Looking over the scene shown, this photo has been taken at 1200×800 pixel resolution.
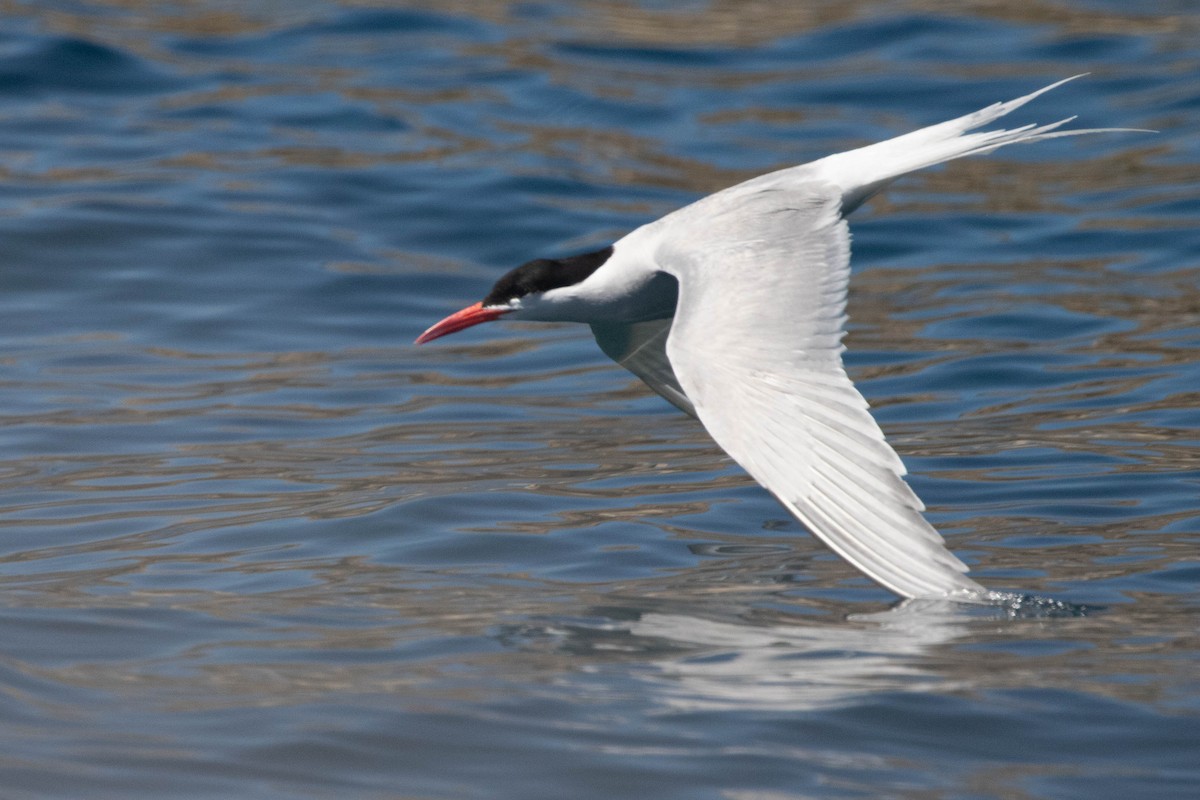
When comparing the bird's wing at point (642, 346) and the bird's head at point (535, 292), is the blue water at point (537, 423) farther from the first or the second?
the bird's head at point (535, 292)

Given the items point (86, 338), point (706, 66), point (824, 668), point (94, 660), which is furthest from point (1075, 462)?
Result: point (706, 66)

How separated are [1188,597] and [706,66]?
956 cm

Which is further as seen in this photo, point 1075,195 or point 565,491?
point 1075,195

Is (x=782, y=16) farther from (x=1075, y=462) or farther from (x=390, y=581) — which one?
(x=390, y=581)

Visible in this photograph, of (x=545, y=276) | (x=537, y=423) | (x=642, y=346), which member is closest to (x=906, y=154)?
(x=642, y=346)

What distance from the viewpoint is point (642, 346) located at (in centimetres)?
602

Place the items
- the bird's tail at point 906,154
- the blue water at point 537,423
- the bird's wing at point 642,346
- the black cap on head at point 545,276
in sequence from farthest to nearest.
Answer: the bird's wing at point 642,346
the black cap on head at point 545,276
the bird's tail at point 906,154
the blue water at point 537,423

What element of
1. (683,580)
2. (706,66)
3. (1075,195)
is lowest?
(683,580)

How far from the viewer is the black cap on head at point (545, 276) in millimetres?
5699

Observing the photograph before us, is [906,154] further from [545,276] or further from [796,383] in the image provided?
[796,383]

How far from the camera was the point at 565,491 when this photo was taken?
5852mm

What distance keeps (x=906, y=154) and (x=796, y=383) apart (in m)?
1.58

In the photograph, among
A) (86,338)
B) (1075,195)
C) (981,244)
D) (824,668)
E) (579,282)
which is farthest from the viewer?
(1075,195)

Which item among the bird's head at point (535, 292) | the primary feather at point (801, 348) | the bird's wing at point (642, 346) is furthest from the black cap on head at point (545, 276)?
the bird's wing at point (642, 346)
